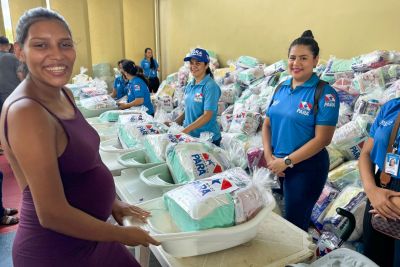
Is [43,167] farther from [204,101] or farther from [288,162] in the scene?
[204,101]

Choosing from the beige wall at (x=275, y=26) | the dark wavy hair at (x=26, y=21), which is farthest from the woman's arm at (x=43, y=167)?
the beige wall at (x=275, y=26)

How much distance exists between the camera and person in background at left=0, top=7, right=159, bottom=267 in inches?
29.5

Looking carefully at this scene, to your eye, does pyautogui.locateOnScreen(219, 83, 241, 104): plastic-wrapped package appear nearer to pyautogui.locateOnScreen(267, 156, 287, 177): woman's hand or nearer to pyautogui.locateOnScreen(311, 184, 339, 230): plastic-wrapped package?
pyautogui.locateOnScreen(311, 184, 339, 230): plastic-wrapped package

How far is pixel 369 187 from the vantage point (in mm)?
1295

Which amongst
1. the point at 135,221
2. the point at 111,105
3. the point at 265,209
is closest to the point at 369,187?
the point at 265,209

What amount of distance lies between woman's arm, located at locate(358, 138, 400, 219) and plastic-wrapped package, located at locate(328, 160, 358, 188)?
98cm

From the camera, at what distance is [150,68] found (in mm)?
6828

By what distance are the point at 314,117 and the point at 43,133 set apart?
126cm

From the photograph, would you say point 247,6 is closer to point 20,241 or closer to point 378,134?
point 378,134

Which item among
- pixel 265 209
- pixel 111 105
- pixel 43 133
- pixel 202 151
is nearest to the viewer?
pixel 43 133

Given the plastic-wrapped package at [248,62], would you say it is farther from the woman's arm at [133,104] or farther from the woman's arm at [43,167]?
the woman's arm at [43,167]

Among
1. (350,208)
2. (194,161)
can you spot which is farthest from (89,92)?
(350,208)

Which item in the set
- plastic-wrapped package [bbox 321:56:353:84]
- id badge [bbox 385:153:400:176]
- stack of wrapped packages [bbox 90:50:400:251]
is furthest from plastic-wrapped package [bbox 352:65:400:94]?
id badge [bbox 385:153:400:176]

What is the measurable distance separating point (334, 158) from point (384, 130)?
4.21 ft
